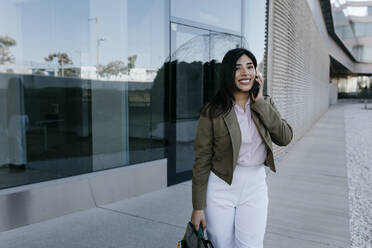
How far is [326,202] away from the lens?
220 inches

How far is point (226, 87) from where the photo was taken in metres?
2.32

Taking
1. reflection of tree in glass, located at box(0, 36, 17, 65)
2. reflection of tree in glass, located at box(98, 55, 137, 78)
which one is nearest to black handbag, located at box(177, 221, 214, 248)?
reflection of tree in glass, located at box(0, 36, 17, 65)

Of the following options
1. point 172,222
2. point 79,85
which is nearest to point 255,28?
point 79,85

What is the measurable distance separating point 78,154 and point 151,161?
4.75ft

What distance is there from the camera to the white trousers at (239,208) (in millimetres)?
2285

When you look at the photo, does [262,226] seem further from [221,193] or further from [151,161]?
[151,161]

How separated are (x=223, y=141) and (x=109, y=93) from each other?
3827 mm

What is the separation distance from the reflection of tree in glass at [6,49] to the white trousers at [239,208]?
344 cm

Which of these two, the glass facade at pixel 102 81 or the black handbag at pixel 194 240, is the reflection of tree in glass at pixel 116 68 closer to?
the glass facade at pixel 102 81

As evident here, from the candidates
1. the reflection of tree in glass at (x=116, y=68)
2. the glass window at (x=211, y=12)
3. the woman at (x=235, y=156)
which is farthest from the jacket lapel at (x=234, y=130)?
the glass window at (x=211, y=12)

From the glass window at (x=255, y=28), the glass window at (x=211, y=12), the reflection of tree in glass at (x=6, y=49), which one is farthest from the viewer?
the glass window at (x=255, y=28)

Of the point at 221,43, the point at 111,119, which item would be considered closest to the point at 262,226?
the point at 111,119

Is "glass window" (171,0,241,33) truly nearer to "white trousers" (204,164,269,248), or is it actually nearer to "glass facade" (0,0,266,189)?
"glass facade" (0,0,266,189)

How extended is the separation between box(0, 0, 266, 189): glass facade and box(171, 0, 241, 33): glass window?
0.02 metres
